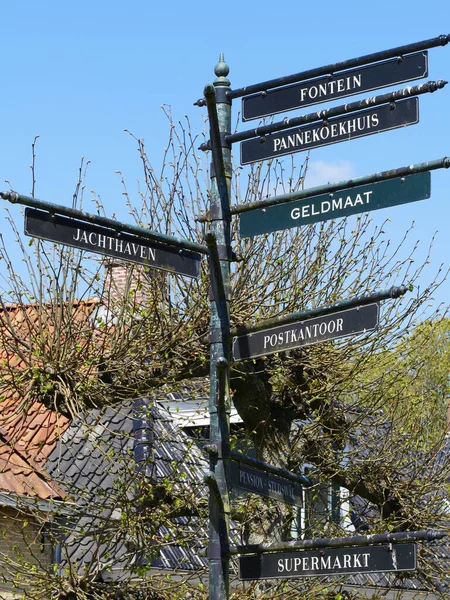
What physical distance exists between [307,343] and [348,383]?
493 centimetres

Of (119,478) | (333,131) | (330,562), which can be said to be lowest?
(330,562)

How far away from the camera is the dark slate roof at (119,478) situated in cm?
967

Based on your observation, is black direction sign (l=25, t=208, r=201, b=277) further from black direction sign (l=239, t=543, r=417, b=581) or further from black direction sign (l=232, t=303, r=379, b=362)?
black direction sign (l=239, t=543, r=417, b=581)

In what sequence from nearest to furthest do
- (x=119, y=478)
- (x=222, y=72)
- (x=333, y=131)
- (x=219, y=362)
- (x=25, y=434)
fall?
(x=219, y=362) → (x=333, y=131) → (x=222, y=72) → (x=119, y=478) → (x=25, y=434)

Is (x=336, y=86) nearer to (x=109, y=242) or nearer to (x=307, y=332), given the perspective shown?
(x=307, y=332)

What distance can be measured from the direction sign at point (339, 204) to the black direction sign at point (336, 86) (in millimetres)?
603

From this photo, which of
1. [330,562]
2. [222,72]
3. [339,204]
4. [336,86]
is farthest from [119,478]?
[336,86]

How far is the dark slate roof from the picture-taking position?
9672mm

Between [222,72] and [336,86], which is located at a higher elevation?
[222,72]

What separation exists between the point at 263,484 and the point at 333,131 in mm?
2047

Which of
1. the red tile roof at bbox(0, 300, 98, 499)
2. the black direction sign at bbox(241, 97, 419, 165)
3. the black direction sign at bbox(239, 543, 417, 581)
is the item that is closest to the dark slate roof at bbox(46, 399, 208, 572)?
the red tile roof at bbox(0, 300, 98, 499)

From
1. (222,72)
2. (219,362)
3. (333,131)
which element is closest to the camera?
(219,362)

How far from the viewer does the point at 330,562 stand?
587cm

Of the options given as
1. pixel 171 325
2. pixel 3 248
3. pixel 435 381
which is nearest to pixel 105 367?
pixel 171 325
